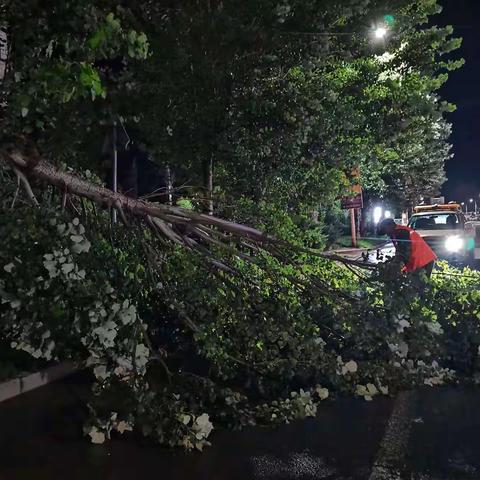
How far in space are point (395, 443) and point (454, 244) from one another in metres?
14.6

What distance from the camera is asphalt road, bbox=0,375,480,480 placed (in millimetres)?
4234

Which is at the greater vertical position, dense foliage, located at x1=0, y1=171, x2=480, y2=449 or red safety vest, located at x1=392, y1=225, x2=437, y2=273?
red safety vest, located at x1=392, y1=225, x2=437, y2=273

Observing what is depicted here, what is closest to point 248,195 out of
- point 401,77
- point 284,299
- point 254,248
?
point 254,248

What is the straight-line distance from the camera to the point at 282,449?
4734mm

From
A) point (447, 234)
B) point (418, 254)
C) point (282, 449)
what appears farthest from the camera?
point (447, 234)

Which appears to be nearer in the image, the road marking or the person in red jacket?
the road marking

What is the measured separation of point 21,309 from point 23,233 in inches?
25.5

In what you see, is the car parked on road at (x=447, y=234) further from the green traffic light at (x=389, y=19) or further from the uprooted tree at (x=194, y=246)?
the uprooted tree at (x=194, y=246)

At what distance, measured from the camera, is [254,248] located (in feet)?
24.4

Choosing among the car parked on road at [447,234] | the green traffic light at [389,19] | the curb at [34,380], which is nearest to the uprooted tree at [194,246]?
the green traffic light at [389,19]

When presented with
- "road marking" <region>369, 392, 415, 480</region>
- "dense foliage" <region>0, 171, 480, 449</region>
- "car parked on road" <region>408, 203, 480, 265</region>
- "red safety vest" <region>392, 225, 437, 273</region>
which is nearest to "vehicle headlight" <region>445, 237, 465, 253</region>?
"car parked on road" <region>408, 203, 480, 265</region>

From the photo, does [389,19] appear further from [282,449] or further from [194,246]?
[282,449]

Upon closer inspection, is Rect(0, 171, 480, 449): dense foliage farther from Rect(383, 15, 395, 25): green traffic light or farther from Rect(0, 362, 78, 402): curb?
Rect(383, 15, 395, 25): green traffic light

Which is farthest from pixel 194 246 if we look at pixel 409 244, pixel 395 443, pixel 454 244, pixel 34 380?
pixel 454 244
